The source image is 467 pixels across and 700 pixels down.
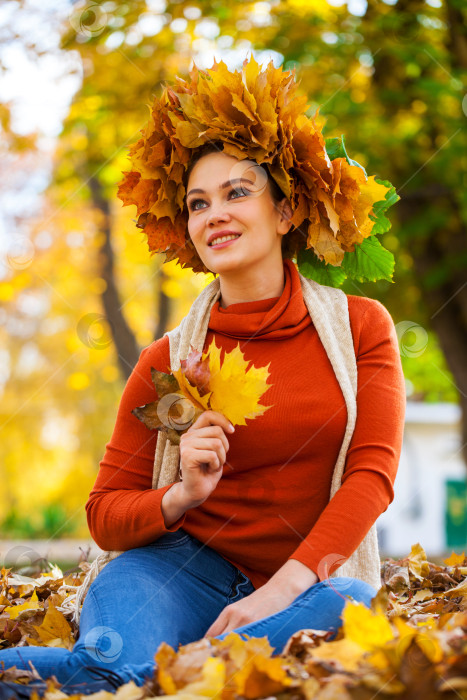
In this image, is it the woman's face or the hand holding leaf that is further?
the woman's face

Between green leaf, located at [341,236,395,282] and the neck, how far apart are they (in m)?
0.26

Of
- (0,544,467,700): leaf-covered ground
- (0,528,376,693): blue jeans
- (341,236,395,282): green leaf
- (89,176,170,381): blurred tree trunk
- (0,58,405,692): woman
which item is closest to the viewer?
(0,544,467,700): leaf-covered ground

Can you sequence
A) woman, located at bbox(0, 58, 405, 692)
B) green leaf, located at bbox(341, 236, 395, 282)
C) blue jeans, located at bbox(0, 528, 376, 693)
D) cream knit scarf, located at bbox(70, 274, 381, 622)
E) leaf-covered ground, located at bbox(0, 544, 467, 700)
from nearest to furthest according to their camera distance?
leaf-covered ground, located at bbox(0, 544, 467, 700) < blue jeans, located at bbox(0, 528, 376, 693) < woman, located at bbox(0, 58, 405, 692) < cream knit scarf, located at bbox(70, 274, 381, 622) < green leaf, located at bbox(341, 236, 395, 282)

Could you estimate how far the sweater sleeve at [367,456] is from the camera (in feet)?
6.82

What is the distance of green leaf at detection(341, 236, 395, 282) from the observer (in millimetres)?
2645

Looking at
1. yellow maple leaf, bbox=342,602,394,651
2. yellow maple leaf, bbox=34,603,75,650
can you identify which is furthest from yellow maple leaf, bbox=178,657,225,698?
yellow maple leaf, bbox=34,603,75,650

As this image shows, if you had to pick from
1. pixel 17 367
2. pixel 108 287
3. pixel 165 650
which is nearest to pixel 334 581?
pixel 165 650

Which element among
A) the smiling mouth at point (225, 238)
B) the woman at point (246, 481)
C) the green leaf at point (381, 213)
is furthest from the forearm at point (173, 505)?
the green leaf at point (381, 213)

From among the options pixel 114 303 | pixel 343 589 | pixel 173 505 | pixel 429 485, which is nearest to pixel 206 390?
pixel 173 505

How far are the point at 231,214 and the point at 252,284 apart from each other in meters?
0.25

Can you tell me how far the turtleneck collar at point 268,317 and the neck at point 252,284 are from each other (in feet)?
0.09

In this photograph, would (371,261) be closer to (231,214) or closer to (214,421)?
(231,214)

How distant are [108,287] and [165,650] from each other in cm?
862

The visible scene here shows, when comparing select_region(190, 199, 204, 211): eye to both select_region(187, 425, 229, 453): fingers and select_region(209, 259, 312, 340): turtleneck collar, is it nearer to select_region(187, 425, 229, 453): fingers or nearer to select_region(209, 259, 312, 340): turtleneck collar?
select_region(209, 259, 312, 340): turtleneck collar
